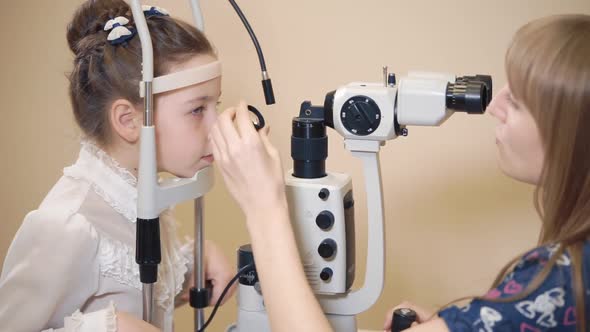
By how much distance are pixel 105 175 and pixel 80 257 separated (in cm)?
16

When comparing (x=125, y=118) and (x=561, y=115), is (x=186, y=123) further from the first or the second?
(x=561, y=115)

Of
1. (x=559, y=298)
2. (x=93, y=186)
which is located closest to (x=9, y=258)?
(x=93, y=186)

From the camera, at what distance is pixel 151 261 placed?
0.98 m

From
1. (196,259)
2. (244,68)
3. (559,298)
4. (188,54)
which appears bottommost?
(196,259)

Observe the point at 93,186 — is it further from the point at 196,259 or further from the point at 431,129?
the point at 431,129

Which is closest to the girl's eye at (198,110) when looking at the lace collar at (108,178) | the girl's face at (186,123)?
the girl's face at (186,123)

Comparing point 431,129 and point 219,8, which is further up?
point 219,8

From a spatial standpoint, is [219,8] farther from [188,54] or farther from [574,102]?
[574,102]

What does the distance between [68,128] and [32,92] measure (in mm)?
152

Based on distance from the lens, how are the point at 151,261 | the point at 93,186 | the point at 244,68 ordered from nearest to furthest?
the point at 151,261 < the point at 93,186 < the point at 244,68

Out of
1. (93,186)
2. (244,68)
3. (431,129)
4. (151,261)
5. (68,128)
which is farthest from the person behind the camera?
(68,128)

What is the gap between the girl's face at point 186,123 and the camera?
1.11 m

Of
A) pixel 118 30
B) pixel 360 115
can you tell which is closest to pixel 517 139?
pixel 360 115

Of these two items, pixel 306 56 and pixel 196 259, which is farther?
pixel 306 56
